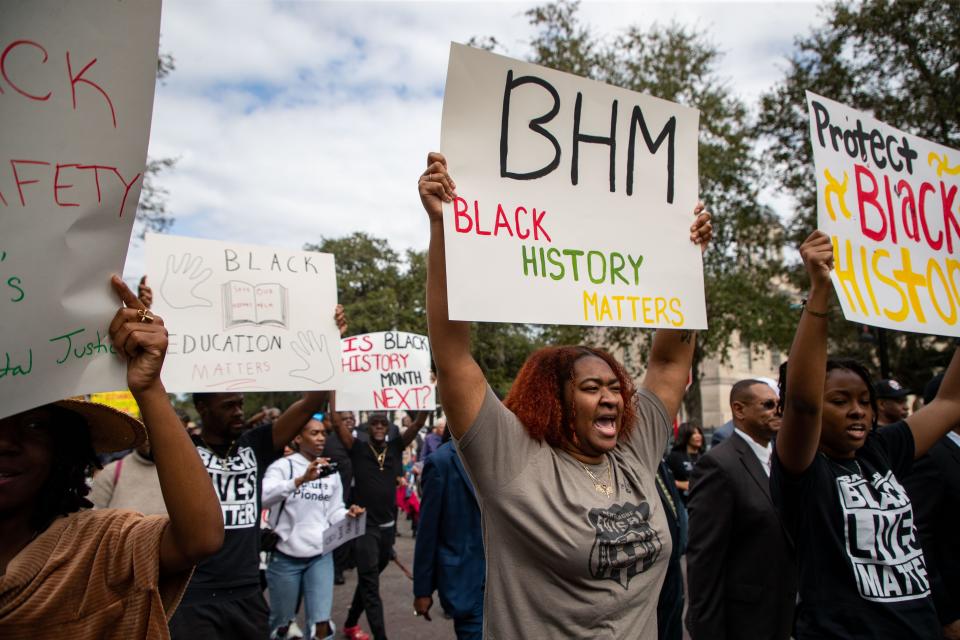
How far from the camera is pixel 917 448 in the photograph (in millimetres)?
3299

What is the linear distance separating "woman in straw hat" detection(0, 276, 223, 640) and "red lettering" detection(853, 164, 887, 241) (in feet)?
9.21

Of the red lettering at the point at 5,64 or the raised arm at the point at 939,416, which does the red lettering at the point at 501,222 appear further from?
the raised arm at the point at 939,416

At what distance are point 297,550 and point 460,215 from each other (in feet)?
14.2

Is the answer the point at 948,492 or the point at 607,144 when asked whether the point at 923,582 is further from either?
the point at 607,144

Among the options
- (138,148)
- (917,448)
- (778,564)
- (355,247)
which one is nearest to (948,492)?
(917,448)

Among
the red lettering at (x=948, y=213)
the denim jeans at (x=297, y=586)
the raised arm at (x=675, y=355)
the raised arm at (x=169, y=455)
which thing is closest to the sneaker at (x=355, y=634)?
the denim jeans at (x=297, y=586)

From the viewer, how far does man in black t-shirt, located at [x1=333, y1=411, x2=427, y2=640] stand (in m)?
→ 6.96

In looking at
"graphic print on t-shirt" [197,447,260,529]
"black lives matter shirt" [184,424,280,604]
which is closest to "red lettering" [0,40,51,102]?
"black lives matter shirt" [184,424,280,604]

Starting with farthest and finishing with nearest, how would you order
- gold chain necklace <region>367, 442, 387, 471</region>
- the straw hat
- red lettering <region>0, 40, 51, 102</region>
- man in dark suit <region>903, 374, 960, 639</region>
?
gold chain necklace <region>367, 442, 387, 471</region>
man in dark suit <region>903, 374, 960, 639</region>
the straw hat
red lettering <region>0, 40, 51, 102</region>

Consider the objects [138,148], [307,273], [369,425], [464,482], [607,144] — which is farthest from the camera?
[369,425]

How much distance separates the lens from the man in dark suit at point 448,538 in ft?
14.1

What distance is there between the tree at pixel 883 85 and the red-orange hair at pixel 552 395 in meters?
17.2

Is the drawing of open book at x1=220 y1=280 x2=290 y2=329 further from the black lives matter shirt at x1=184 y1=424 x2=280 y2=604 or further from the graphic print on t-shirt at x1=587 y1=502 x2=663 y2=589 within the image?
the graphic print on t-shirt at x1=587 y1=502 x2=663 y2=589

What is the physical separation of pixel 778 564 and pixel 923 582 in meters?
0.77
